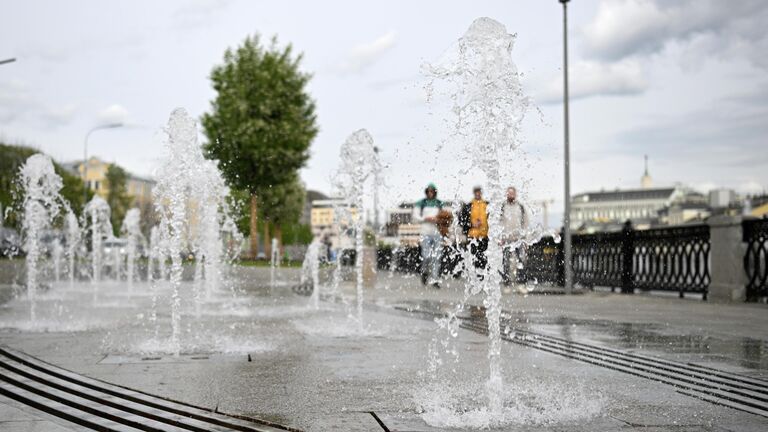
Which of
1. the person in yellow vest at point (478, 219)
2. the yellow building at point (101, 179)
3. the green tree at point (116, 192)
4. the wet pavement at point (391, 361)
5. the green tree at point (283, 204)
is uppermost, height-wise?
the yellow building at point (101, 179)

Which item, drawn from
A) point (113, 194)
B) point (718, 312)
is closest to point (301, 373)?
point (718, 312)

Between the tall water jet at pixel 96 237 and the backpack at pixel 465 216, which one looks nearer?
the backpack at pixel 465 216

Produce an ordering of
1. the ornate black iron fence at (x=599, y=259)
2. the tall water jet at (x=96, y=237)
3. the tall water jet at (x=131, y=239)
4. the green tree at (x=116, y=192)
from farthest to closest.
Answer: the green tree at (x=116, y=192) → the tall water jet at (x=96, y=237) → the tall water jet at (x=131, y=239) → the ornate black iron fence at (x=599, y=259)

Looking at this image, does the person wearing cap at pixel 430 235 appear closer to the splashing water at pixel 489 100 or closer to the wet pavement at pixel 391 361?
the wet pavement at pixel 391 361


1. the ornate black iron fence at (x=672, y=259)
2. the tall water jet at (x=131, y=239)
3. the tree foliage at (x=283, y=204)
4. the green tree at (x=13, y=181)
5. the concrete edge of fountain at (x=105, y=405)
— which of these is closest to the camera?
the concrete edge of fountain at (x=105, y=405)

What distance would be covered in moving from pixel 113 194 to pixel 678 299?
98589 millimetres

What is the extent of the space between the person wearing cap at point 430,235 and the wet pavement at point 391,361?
3353mm

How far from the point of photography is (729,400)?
5047 mm

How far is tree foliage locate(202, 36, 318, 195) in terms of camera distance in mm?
42844

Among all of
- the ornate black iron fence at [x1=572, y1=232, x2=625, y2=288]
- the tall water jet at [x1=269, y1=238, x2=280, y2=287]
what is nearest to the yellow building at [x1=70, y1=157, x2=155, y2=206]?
the tall water jet at [x1=269, y1=238, x2=280, y2=287]

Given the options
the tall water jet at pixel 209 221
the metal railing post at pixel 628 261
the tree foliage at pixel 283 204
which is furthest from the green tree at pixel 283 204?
the metal railing post at pixel 628 261

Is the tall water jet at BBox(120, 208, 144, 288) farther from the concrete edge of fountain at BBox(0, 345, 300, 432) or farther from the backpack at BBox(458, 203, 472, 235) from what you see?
the concrete edge of fountain at BBox(0, 345, 300, 432)

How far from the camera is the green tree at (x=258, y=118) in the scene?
141 feet

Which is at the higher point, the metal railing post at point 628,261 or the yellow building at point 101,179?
the yellow building at point 101,179
